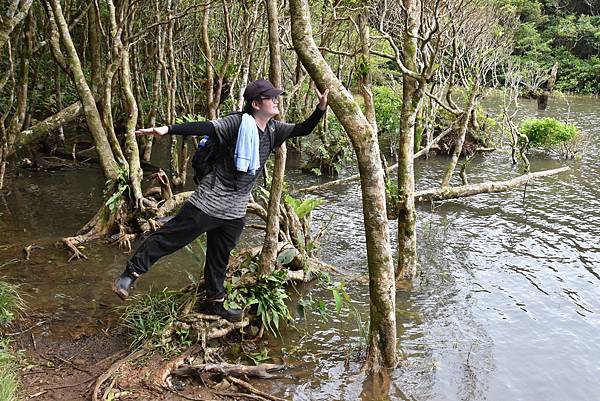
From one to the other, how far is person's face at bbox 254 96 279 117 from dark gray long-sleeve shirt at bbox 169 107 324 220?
19 centimetres

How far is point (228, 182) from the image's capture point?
559 cm

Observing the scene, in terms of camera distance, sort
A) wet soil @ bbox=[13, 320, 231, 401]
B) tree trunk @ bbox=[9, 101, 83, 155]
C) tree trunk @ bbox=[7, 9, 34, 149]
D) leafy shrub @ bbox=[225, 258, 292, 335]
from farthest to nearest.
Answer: tree trunk @ bbox=[7, 9, 34, 149] < tree trunk @ bbox=[9, 101, 83, 155] < leafy shrub @ bbox=[225, 258, 292, 335] < wet soil @ bbox=[13, 320, 231, 401]

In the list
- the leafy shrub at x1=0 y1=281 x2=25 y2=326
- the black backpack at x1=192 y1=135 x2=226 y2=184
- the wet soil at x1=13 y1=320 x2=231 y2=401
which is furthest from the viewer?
the leafy shrub at x1=0 y1=281 x2=25 y2=326

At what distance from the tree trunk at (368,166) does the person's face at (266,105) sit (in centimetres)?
46

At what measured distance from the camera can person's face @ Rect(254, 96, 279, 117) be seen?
5.48 m

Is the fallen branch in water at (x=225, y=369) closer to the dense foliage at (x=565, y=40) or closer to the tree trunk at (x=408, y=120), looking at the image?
the tree trunk at (x=408, y=120)

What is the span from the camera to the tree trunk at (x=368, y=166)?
5285 millimetres

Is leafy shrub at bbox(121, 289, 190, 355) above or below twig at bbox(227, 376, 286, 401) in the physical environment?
above

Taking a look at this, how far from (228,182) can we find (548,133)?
16125 mm

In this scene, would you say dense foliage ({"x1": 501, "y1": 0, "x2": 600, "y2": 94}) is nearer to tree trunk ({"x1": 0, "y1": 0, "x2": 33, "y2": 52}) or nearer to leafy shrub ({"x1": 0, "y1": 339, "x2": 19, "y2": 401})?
tree trunk ({"x1": 0, "y1": 0, "x2": 33, "y2": 52})

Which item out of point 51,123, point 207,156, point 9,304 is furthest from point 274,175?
point 51,123

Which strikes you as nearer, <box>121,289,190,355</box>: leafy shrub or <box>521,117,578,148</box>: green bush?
<box>121,289,190,355</box>: leafy shrub

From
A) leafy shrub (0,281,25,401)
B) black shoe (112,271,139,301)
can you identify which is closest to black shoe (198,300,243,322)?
black shoe (112,271,139,301)

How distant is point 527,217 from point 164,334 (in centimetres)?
953
